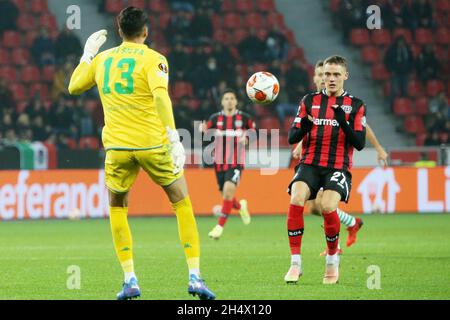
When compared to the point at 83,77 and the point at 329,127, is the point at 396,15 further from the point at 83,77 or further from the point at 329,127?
the point at 83,77

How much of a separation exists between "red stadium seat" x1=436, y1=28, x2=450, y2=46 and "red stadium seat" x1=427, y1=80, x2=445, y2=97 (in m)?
1.35

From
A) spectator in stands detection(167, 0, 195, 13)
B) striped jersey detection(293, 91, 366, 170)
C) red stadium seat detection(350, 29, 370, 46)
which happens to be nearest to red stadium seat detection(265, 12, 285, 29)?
red stadium seat detection(350, 29, 370, 46)

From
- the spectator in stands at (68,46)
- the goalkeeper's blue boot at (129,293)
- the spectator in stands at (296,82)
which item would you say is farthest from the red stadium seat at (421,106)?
the goalkeeper's blue boot at (129,293)

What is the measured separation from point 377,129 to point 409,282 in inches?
576

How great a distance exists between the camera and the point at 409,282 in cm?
832

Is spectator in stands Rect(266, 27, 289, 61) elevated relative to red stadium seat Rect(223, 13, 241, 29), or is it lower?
lower

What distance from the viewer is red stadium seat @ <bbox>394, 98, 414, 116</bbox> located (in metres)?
22.6

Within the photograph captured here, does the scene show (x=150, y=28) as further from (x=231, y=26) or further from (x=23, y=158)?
(x=23, y=158)

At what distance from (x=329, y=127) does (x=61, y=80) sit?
12934 millimetres

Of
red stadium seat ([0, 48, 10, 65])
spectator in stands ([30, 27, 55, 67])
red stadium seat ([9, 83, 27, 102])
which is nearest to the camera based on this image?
spectator in stands ([30, 27, 55, 67])

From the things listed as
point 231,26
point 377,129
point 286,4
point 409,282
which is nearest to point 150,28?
point 231,26

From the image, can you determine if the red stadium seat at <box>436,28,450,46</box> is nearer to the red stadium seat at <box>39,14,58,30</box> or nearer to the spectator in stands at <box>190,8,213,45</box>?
the spectator in stands at <box>190,8,213,45</box>

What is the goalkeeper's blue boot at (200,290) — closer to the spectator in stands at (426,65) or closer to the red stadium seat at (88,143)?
the red stadium seat at (88,143)

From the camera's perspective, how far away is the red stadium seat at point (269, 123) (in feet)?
68.4
